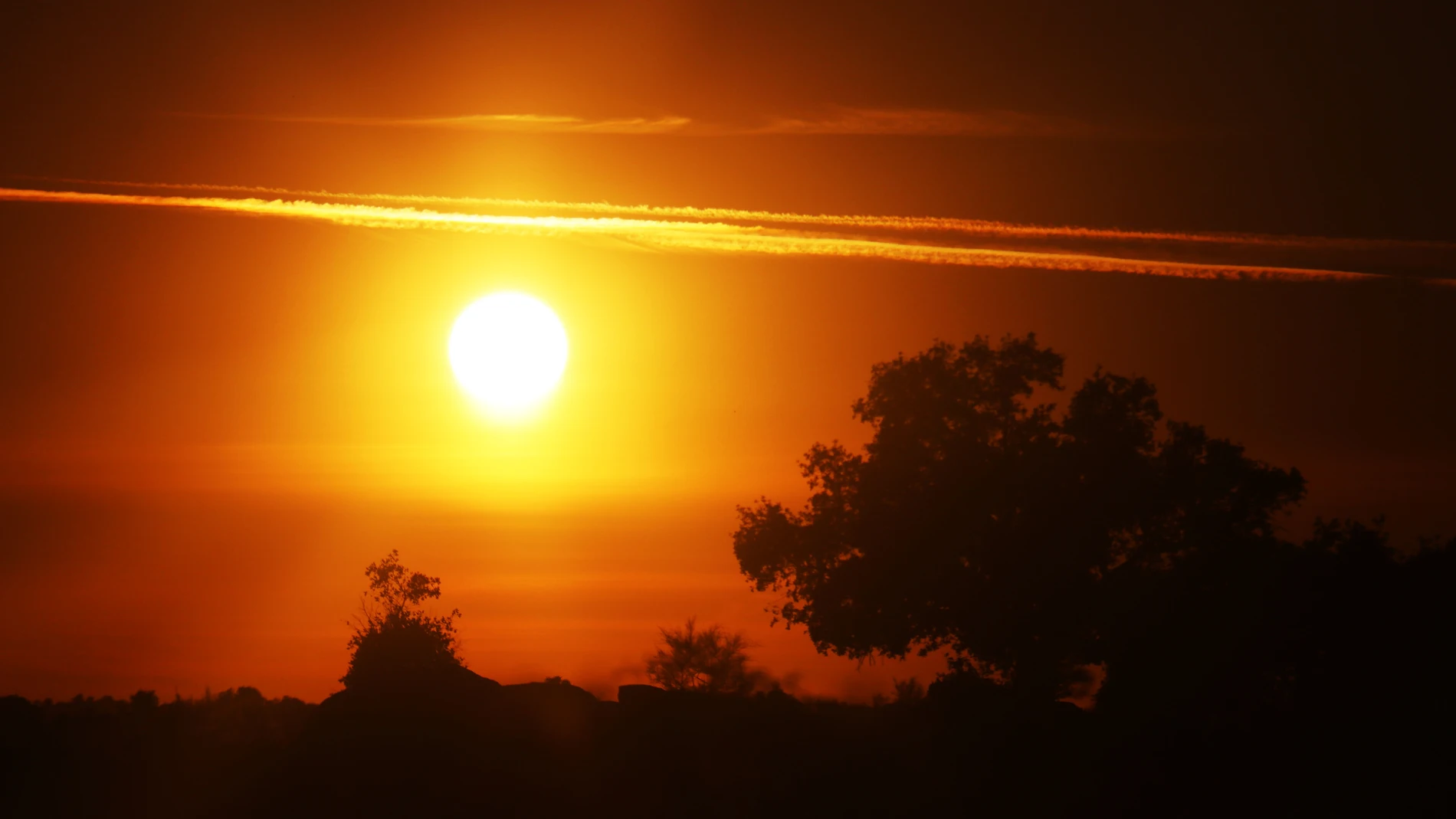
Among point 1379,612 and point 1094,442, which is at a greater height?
point 1094,442

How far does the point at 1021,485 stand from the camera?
1923 inches

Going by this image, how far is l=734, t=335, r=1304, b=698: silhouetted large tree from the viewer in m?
48.5

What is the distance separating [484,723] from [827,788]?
41.0 feet

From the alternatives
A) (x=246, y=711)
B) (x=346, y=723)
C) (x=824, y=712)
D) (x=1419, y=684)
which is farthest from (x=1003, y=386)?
(x=246, y=711)

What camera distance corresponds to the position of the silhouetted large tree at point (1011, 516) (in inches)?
1909

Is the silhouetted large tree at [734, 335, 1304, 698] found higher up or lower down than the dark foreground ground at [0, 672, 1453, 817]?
higher up

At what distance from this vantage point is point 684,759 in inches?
1774

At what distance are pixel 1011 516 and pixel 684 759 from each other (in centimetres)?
1486

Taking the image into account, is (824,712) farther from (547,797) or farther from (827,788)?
(547,797)

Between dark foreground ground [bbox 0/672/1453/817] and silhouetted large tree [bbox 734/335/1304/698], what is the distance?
8.70 ft

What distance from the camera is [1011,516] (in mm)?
49188

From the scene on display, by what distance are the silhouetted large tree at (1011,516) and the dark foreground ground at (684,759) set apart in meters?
2.65

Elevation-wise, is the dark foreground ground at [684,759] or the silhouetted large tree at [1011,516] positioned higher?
the silhouetted large tree at [1011,516]

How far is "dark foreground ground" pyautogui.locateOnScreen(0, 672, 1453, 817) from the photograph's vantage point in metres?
41.9
